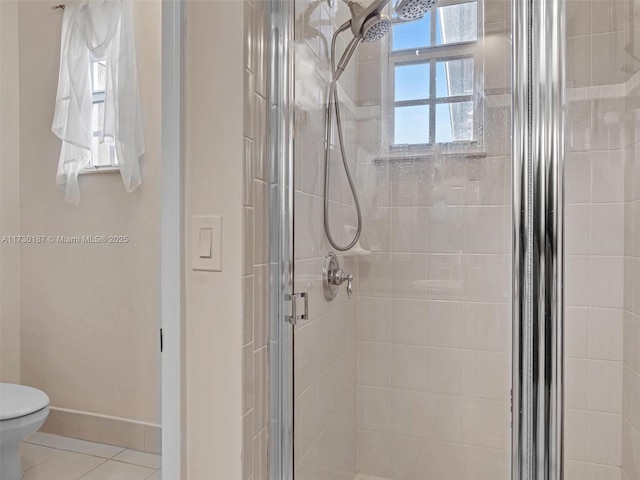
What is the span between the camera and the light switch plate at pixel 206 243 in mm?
1007

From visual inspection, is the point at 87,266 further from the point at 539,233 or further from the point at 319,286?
the point at 539,233

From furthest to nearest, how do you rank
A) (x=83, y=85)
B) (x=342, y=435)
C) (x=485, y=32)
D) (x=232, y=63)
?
(x=342, y=435) < (x=485, y=32) < (x=232, y=63) < (x=83, y=85)

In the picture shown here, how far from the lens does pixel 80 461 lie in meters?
0.82

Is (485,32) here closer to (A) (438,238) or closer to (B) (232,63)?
(A) (438,238)

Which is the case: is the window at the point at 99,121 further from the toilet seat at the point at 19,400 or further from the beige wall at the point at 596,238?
the beige wall at the point at 596,238

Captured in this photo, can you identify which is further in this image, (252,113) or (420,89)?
(420,89)

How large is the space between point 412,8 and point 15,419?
50.6 inches

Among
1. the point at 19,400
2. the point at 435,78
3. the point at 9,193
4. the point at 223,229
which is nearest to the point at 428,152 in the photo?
the point at 435,78

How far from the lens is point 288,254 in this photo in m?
1.14

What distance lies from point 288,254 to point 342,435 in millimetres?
572

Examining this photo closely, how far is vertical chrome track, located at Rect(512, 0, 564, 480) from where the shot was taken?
100 centimetres

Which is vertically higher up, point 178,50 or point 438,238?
point 178,50

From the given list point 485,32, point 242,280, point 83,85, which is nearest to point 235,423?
point 242,280

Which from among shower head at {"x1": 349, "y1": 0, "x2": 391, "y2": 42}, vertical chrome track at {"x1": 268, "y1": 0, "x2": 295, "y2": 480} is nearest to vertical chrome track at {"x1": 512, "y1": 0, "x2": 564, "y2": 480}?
shower head at {"x1": 349, "y1": 0, "x2": 391, "y2": 42}
